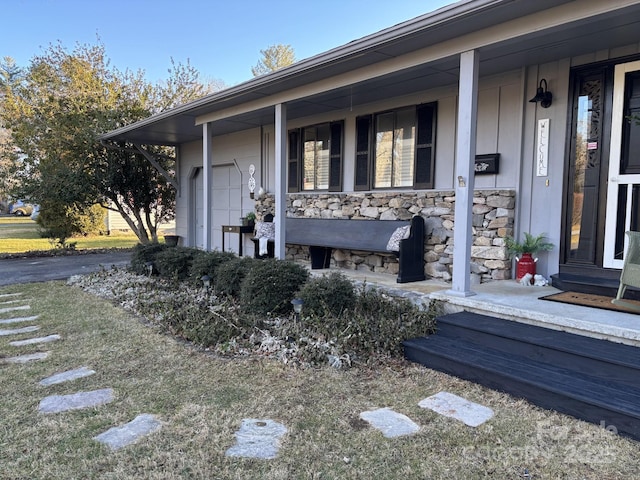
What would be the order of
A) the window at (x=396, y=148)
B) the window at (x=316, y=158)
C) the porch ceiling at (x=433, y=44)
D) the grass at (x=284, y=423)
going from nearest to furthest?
the grass at (x=284, y=423) < the porch ceiling at (x=433, y=44) < the window at (x=396, y=148) < the window at (x=316, y=158)

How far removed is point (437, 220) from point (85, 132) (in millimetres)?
7170

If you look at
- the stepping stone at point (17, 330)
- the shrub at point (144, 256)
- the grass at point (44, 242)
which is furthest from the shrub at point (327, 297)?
the grass at point (44, 242)

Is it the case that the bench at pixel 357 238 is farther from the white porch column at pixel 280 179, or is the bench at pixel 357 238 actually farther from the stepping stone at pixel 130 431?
the stepping stone at pixel 130 431

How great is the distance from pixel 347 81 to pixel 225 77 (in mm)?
19466

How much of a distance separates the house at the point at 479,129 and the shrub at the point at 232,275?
694 millimetres

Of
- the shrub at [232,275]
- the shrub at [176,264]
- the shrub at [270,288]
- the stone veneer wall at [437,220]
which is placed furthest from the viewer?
the shrub at [176,264]

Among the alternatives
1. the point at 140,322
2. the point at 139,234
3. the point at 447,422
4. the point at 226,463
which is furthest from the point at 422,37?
the point at 139,234

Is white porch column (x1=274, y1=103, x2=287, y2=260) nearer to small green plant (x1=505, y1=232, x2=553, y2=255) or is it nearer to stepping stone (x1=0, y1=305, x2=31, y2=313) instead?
small green plant (x1=505, y1=232, x2=553, y2=255)

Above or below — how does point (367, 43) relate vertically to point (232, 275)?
above

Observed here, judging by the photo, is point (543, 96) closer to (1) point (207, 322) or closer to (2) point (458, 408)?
(2) point (458, 408)

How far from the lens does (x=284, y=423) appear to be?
2.38 meters

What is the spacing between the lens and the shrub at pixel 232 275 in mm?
4828

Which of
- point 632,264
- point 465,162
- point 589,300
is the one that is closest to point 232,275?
point 465,162

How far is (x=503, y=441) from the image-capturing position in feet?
7.15
